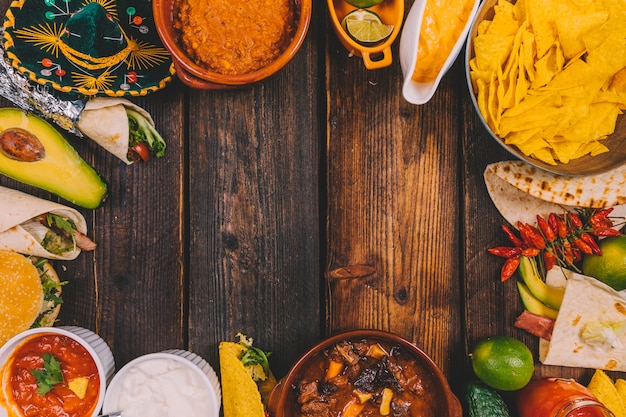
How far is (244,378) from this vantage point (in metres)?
1.80

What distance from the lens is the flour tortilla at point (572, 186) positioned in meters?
1.90

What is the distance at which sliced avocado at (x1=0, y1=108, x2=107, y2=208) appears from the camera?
1.81 meters

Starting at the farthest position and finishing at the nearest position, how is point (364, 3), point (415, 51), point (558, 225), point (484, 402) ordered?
point (558, 225)
point (484, 402)
point (364, 3)
point (415, 51)

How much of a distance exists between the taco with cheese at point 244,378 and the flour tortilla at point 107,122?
0.80m

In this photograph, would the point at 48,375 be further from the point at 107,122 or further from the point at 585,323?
the point at 585,323

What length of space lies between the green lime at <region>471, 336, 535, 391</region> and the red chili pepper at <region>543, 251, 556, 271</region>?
12.1 inches

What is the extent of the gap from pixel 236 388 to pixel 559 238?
128 centimetres

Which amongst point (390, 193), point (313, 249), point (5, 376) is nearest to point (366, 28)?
point (390, 193)

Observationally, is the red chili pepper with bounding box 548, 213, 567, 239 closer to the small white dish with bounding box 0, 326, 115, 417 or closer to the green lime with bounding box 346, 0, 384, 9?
the green lime with bounding box 346, 0, 384, 9

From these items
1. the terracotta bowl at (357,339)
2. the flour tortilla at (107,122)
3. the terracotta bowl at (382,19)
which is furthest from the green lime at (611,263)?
the flour tortilla at (107,122)

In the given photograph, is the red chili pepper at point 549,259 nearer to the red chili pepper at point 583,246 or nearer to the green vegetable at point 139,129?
the red chili pepper at point 583,246

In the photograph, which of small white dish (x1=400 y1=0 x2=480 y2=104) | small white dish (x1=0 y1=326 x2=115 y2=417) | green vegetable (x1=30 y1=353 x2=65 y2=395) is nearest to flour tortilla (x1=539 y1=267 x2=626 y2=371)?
small white dish (x1=400 y1=0 x2=480 y2=104)

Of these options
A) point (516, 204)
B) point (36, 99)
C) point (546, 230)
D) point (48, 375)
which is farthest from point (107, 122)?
point (546, 230)

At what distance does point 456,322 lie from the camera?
6.59ft
